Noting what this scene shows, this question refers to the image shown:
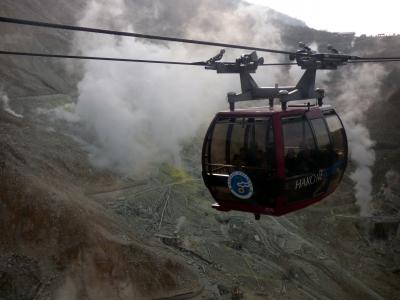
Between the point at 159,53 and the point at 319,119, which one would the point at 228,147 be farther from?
the point at 159,53

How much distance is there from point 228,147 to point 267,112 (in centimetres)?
73

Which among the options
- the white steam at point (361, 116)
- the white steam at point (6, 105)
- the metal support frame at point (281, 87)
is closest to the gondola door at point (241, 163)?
the metal support frame at point (281, 87)

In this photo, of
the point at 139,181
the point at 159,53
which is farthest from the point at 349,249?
the point at 159,53

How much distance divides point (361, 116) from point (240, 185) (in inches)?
893

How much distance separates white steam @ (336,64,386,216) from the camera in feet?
72.7

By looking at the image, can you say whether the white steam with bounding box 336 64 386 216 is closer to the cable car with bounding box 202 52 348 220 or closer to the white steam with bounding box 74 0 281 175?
the white steam with bounding box 74 0 281 175

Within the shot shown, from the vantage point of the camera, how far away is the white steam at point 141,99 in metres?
19.0

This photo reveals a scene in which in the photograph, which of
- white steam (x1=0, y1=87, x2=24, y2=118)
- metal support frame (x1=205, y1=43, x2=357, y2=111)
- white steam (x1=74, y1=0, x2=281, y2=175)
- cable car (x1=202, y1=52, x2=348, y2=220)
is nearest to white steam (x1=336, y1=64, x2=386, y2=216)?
white steam (x1=74, y1=0, x2=281, y2=175)

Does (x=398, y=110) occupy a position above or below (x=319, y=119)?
below

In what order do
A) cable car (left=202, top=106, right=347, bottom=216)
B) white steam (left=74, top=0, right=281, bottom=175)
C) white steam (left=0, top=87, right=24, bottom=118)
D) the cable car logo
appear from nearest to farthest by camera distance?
cable car (left=202, top=106, right=347, bottom=216), the cable car logo, white steam (left=0, top=87, right=24, bottom=118), white steam (left=74, top=0, right=281, bottom=175)

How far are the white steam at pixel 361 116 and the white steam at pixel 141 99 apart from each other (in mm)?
7275

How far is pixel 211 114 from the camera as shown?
24.8 meters

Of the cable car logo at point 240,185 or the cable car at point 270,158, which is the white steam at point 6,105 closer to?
the cable car at point 270,158

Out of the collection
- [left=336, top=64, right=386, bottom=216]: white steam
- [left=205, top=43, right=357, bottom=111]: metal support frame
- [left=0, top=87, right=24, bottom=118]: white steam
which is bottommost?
[left=336, top=64, right=386, bottom=216]: white steam
